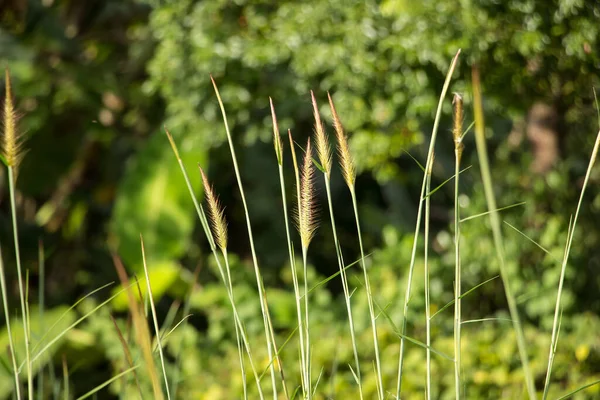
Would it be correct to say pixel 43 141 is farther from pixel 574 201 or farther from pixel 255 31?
pixel 574 201

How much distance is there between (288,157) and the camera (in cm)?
580

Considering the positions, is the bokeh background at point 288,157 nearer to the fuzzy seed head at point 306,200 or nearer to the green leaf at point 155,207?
the green leaf at point 155,207

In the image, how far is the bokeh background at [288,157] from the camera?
11.1 ft

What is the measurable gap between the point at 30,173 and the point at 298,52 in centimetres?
226

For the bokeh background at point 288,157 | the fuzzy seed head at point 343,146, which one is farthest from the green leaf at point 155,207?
the fuzzy seed head at point 343,146

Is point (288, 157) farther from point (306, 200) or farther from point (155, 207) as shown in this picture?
point (306, 200)

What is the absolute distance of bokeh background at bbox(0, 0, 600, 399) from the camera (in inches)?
134

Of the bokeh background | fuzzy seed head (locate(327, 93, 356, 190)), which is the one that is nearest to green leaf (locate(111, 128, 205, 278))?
the bokeh background

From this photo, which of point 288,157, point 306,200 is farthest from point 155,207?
point 306,200

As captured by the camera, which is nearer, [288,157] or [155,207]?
[155,207]

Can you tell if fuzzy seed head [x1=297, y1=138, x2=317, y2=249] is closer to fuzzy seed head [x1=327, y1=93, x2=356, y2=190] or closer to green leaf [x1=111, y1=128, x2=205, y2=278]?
fuzzy seed head [x1=327, y1=93, x2=356, y2=190]

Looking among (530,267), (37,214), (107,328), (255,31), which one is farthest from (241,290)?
(37,214)

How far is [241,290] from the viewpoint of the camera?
13.4 feet

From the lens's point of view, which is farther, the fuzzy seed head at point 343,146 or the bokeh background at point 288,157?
the bokeh background at point 288,157
